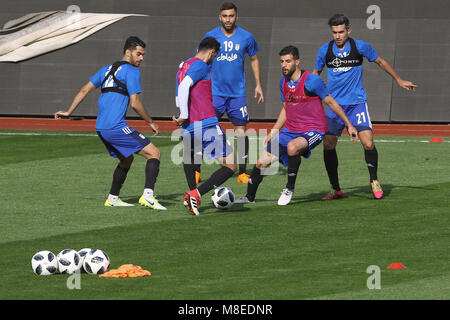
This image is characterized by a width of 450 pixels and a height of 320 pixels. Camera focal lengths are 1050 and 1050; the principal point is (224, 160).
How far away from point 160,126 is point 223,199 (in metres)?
10.9

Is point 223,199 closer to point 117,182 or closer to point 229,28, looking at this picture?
point 117,182

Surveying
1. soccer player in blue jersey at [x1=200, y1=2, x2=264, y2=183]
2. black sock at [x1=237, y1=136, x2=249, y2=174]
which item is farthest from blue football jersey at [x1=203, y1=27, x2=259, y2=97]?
black sock at [x1=237, y1=136, x2=249, y2=174]

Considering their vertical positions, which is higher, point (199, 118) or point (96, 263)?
point (199, 118)

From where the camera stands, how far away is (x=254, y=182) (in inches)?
504

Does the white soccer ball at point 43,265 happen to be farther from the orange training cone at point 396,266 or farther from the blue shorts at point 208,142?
the blue shorts at point 208,142

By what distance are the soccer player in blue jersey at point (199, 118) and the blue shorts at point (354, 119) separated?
1.67m

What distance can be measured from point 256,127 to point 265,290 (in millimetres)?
14714

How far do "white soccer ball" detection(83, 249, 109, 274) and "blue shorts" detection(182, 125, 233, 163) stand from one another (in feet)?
11.2

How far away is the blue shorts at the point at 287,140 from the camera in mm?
12508

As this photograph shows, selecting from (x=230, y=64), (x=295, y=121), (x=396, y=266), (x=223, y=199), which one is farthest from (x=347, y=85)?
(x=396, y=266)

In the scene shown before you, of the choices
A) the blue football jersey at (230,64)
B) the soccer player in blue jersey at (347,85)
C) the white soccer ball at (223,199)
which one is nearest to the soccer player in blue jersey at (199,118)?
the white soccer ball at (223,199)

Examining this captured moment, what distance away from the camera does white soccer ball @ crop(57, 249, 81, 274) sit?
886cm

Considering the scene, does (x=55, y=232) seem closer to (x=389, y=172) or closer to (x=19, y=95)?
(x=389, y=172)

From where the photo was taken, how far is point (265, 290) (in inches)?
319
